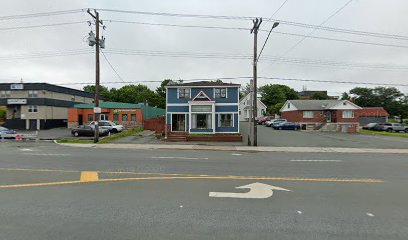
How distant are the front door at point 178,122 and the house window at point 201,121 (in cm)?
146

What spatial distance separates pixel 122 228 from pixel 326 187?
5.85 metres

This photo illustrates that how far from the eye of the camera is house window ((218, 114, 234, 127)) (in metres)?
32.7

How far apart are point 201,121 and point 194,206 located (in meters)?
26.5

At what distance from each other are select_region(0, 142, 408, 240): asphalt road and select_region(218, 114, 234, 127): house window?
73.5 ft

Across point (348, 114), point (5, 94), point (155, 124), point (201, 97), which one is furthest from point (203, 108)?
point (5, 94)

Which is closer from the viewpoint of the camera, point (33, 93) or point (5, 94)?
point (33, 93)

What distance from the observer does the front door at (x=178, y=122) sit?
33312 millimetres

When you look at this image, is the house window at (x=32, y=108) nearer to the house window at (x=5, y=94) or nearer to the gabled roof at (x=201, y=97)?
the house window at (x=5, y=94)

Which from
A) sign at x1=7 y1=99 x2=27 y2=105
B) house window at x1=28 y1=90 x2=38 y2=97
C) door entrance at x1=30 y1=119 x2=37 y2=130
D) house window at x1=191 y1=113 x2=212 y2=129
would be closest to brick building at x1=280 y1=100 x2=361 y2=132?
house window at x1=191 y1=113 x2=212 y2=129

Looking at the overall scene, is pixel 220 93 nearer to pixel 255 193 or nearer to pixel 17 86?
pixel 255 193

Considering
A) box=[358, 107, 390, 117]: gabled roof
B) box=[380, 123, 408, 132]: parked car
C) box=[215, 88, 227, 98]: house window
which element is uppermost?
box=[215, 88, 227, 98]: house window

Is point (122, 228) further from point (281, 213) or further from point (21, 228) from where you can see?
point (281, 213)

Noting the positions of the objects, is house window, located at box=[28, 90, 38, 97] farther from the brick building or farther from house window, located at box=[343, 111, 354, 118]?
house window, located at box=[343, 111, 354, 118]

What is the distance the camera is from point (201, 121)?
32562 millimetres
